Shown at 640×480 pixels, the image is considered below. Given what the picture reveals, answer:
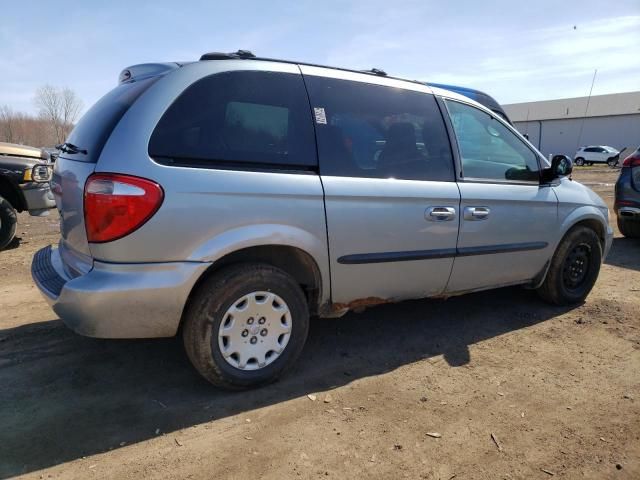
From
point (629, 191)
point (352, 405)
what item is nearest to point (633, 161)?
point (629, 191)

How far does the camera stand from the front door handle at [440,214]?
340 cm

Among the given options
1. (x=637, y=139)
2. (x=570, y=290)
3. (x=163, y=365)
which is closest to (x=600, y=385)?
(x=570, y=290)

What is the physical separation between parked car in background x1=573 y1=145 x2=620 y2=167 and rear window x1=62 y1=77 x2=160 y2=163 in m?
40.2

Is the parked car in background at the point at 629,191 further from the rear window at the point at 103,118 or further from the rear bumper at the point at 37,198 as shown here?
the rear bumper at the point at 37,198

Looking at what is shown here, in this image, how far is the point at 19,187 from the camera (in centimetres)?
629

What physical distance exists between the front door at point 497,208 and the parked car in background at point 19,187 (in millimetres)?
5266

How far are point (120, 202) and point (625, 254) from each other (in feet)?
22.5

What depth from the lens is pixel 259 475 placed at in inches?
89.7

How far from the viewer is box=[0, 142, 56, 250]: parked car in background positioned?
6145 mm

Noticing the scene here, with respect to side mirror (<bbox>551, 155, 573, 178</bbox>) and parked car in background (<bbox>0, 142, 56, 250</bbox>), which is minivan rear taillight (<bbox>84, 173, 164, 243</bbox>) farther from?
parked car in background (<bbox>0, 142, 56, 250</bbox>)

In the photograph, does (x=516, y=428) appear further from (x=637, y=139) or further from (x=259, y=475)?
(x=637, y=139)

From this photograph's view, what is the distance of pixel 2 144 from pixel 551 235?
22.5 feet

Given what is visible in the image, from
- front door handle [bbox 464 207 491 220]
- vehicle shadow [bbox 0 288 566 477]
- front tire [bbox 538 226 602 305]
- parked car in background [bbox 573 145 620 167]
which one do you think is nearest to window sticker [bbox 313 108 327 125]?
front door handle [bbox 464 207 491 220]

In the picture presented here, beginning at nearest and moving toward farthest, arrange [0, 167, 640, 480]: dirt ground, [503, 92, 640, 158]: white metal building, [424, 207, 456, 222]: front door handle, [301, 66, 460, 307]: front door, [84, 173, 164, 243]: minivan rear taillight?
[0, 167, 640, 480]: dirt ground, [84, 173, 164, 243]: minivan rear taillight, [301, 66, 460, 307]: front door, [424, 207, 456, 222]: front door handle, [503, 92, 640, 158]: white metal building
